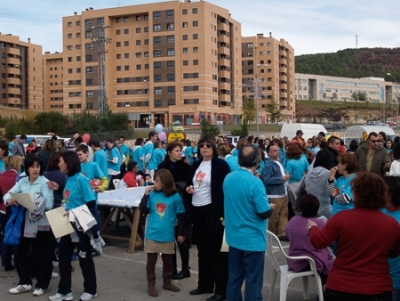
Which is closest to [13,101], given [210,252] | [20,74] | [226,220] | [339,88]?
[20,74]

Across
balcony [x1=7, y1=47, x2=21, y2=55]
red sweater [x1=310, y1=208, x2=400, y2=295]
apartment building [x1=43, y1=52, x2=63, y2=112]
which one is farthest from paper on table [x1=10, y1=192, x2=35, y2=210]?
apartment building [x1=43, y1=52, x2=63, y2=112]

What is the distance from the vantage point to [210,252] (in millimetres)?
6480

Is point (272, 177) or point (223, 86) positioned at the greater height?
point (223, 86)

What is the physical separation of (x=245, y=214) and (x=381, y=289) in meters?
1.66

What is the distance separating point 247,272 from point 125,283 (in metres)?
2.44

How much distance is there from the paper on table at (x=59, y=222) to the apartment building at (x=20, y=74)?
10801 cm

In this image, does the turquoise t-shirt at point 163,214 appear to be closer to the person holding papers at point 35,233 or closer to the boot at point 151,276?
the boot at point 151,276

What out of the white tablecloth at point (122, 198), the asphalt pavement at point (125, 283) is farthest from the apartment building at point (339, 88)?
the asphalt pavement at point (125, 283)

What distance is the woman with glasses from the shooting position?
6.22m

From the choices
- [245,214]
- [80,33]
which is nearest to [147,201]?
[245,214]

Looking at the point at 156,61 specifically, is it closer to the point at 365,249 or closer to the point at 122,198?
the point at 122,198

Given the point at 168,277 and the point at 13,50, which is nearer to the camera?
the point at 168,277

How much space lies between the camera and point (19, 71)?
4365 inches

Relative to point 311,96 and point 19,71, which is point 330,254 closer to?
point 19,71
